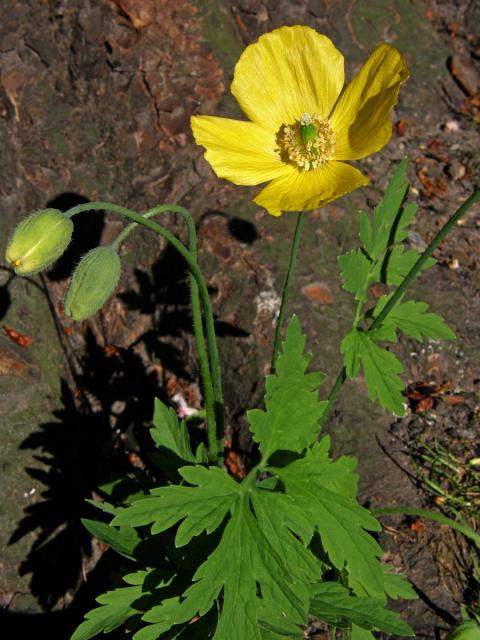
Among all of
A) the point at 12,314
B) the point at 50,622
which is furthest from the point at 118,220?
the point at 50,622

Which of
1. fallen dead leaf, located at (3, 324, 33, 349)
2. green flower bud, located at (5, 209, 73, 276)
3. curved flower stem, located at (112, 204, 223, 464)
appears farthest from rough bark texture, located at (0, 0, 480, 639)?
green flower bud, located at (5, 209, 73, 276)

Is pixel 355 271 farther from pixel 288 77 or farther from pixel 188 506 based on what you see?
pixel 188 506

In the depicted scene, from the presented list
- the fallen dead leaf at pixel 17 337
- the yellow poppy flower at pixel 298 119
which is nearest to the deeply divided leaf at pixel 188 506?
the yellow poppy flower at pixel 298 119

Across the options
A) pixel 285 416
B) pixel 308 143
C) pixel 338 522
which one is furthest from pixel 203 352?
pixel 308 143

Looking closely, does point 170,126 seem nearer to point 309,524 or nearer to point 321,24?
point 321,24

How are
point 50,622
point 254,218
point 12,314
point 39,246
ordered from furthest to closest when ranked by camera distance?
point 254,218
point 12,314
point 50,622
point 39,246

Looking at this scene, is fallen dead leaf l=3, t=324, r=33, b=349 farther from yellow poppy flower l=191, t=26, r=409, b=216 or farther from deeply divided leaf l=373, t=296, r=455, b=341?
deeply divided leaf l=373, t=296, r=455, b=341

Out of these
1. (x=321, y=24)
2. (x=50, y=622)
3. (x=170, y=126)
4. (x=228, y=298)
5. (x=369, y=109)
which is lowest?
(x=50, y=622)
